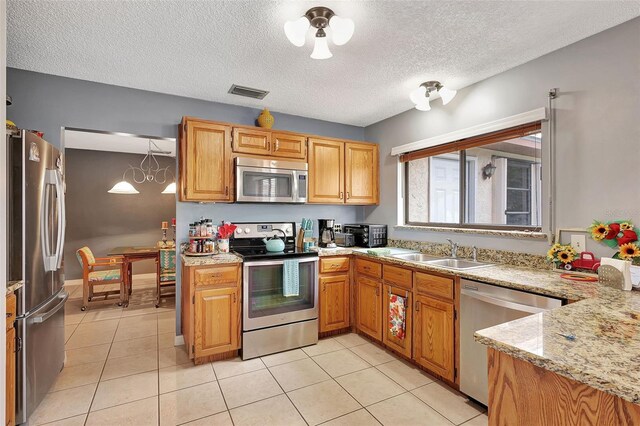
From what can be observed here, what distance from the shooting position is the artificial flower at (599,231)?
197 centimetres

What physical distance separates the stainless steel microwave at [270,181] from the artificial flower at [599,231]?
7.75 ft

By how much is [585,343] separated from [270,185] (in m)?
2.67

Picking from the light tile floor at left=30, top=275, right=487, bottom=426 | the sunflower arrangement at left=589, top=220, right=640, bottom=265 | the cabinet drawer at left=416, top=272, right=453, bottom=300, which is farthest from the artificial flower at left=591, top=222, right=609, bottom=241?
the light tile floor at left=30, top=275, right=487, bottom=426

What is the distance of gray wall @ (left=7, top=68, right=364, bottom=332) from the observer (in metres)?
2.59

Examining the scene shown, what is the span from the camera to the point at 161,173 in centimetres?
646

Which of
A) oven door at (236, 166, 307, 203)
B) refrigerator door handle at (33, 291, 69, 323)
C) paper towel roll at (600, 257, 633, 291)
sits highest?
oven door at (236, 166, 307, 203)

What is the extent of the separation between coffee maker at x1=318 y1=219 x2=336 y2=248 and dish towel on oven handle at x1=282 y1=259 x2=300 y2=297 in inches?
30.6

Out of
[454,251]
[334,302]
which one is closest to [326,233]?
[334,302]

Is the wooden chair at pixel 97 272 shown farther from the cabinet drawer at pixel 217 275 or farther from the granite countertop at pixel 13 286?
the granite countertop at pixel 13 286

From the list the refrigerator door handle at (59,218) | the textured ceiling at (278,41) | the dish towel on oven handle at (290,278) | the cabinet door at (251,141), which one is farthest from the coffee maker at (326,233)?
the refrigerator door handle at (59,218)

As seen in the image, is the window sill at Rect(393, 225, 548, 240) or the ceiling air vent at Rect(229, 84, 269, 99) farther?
the ceiling air vent at Rect(229, 84, 269, 99)

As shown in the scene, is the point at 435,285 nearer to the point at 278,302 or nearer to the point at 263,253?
the point at 278,302

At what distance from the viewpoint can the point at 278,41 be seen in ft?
7.04

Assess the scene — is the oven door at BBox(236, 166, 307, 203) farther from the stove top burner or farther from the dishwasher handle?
the dishwasher handle
